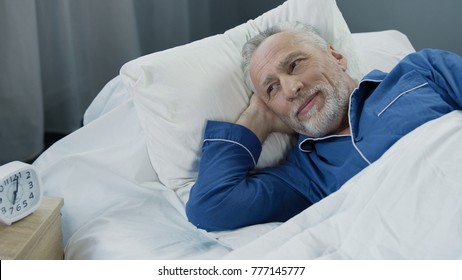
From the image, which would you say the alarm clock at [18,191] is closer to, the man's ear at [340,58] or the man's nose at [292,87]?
the man's nose at [292,87]

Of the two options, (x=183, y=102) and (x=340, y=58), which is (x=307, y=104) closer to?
(x=340, y=58)

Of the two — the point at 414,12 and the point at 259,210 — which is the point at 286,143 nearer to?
the point at 259,210

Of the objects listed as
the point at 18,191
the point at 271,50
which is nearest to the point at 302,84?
the point at 271,50

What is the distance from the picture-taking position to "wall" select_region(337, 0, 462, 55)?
7.93 ft

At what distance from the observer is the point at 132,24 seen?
7.51 feet

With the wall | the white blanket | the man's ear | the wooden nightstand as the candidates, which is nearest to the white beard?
the man's ear

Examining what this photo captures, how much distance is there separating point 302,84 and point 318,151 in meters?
0.18

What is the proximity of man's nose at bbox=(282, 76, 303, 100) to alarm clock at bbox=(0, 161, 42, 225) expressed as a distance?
0.62 meters

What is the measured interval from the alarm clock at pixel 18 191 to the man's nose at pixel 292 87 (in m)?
0.62

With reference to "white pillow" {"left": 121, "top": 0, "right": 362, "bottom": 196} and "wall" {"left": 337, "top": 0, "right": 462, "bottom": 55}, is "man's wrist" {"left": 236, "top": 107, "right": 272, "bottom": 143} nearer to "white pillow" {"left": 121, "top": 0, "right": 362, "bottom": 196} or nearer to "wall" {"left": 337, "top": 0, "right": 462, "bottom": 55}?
"white pillow" {"left": 121, "top": 0, "right": 362, "bottom": 196}

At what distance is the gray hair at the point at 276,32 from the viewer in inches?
57.0

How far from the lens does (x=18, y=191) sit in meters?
1.02

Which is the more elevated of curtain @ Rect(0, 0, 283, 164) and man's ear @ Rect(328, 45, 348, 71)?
man's ear @ Rect(328, 45, 348, 71)

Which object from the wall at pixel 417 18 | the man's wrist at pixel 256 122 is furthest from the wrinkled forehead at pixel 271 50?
the wall at pixel 417 18
